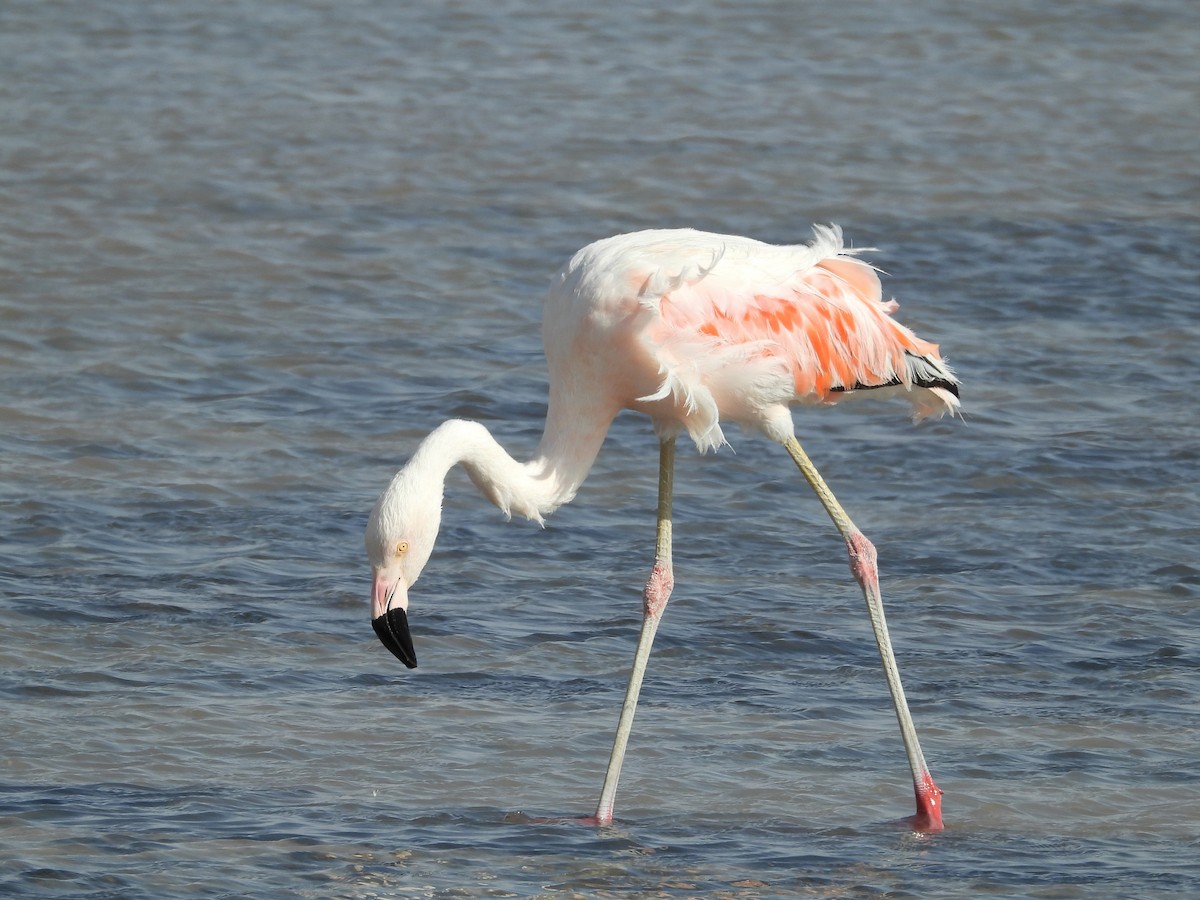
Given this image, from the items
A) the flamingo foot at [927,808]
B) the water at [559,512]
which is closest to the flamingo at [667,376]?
the flamingo foot at [927,808]

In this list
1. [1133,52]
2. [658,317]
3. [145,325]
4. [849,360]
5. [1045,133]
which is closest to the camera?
[658,317]

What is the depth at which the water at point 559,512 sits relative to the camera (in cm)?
682

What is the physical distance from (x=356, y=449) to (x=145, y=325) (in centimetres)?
254

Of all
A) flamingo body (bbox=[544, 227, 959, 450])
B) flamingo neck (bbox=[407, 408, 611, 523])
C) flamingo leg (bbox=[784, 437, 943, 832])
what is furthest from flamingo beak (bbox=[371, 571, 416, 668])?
flamingo leg (bbox=[784, 437, 943, 832])

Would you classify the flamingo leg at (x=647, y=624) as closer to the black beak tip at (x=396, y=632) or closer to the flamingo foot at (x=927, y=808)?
the black beak tip at (x=396, y=632)

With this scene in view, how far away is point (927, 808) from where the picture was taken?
22.8 ft

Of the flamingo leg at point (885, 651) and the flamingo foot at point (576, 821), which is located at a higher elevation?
the flamingo leg at point (885, 651)

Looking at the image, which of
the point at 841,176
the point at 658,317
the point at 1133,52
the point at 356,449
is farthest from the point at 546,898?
the point at 1133,52

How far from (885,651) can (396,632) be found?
1.85m

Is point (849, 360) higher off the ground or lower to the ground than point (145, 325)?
higher

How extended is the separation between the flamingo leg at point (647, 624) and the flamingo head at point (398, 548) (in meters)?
0.83

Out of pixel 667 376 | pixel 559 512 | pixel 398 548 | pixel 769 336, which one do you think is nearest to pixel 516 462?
pixel 667 376

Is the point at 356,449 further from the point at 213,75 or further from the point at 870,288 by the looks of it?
the point at 213,75

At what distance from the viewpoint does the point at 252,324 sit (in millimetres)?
12750
